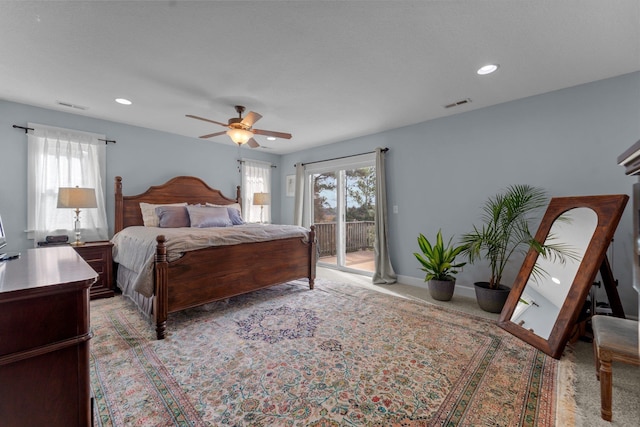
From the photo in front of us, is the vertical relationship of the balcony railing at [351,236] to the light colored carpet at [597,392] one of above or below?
above

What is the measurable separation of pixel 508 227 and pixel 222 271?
3255mm

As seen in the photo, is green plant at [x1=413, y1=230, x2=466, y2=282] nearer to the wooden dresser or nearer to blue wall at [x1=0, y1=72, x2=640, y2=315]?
blue wall at [x1=0, y1=72, x2=640, y2=315]

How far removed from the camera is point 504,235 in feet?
9.84

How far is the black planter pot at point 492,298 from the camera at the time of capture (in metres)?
2.93

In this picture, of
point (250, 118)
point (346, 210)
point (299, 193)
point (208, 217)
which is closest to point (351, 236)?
point (346, 210)

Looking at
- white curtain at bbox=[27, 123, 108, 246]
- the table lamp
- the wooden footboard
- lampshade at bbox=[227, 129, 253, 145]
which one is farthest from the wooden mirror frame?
white curtain at bbox=[27, 123, 108, 246]

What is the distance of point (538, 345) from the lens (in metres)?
2.20

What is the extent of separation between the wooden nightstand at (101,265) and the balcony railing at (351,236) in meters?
3.52

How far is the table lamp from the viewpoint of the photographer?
3.25 m

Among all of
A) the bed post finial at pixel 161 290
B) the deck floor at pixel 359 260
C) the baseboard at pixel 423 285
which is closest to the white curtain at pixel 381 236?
the baseboard at pixel 423 285

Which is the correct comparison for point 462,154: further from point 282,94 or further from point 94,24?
point 94,24

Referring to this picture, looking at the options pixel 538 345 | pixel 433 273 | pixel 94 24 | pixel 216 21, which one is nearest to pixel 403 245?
pixel 433 273

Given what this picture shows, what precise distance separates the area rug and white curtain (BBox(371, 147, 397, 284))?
127cm

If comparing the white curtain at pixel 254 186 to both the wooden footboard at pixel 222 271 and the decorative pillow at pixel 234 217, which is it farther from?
the wooden footboard at pixel 222 271
